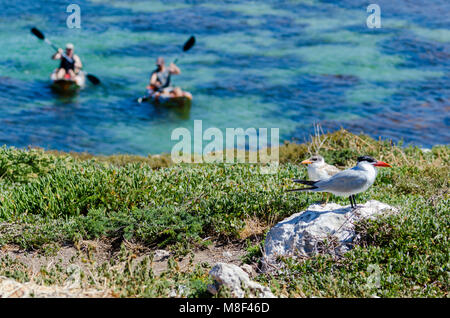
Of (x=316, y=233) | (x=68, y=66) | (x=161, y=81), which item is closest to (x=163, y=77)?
(x=161, y=81)

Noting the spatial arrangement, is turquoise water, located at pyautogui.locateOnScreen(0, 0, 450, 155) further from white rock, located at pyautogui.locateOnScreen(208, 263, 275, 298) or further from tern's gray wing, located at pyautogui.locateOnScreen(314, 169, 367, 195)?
white rock, located at pyautogui.locateOnScreen(208, 263, 275, 298)

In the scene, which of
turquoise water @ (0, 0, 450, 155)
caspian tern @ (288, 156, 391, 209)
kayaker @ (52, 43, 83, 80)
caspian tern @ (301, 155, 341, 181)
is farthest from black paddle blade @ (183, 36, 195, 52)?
caspian tern @ (288, 156, 391, 209)

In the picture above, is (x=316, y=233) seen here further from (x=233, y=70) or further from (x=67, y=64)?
(x=233, y=70)

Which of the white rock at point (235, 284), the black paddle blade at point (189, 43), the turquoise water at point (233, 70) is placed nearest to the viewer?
the white rock at point (235, 284)

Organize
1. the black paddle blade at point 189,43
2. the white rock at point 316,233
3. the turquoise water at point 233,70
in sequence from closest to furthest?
the white rock at point 316,233 → the turquoise water at point 233,70 → the black paddle blade at point 189,43

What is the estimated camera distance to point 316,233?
25.4ft

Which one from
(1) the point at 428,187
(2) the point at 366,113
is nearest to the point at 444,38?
(2) the point at 366,113

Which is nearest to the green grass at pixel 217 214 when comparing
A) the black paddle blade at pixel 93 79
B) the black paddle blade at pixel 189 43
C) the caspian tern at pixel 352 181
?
the caspian tern at pixel 352 181

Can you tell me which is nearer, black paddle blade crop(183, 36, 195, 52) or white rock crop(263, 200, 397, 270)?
white rock crop(263, 200, 397, 270)

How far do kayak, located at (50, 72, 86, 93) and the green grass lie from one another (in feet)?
51.0

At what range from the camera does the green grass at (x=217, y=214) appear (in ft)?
23.0

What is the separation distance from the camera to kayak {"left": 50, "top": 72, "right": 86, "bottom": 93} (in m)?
26.4

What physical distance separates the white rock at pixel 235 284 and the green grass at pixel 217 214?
1.22 feet

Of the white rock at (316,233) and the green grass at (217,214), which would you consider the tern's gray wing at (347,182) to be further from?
the green grass at (217,214)
